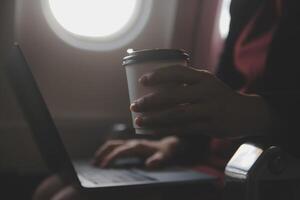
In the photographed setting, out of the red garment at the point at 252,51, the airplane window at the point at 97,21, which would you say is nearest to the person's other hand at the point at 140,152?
the red garment at the point at 252,51

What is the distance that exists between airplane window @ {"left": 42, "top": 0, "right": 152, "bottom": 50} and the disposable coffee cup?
0.78 metres

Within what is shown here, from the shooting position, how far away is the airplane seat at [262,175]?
1.61ft

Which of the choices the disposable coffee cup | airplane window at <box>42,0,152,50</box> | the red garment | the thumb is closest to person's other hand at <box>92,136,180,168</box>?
the thumb

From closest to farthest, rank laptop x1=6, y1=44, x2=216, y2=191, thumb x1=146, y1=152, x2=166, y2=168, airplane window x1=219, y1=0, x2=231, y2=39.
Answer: laptop x1=6, y1=44, x2=216, y2=191 < thumb x1=146, y1=152, x2=166, y2=168 < airplane window x1=219, y1=0, x2=231, y2=39

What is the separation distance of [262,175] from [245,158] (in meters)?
0.03

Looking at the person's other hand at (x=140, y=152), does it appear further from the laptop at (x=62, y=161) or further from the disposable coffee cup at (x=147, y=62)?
the disposable coffee cup at (x=147, y=62)

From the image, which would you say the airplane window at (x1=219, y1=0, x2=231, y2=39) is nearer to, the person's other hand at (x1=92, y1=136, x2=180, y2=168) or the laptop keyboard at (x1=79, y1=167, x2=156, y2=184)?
the person's other hand at (x1=92, y1=136, x2=180, y2=168)

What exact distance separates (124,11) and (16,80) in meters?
0.60

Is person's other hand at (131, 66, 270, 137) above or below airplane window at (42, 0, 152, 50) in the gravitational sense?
below

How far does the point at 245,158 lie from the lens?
1.70 ft

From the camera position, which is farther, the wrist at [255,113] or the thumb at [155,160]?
the thumb at [155,160]

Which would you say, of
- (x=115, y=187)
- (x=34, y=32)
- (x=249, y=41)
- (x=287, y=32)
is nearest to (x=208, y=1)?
(x=249, y=41)

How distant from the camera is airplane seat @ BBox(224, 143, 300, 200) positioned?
49 cm

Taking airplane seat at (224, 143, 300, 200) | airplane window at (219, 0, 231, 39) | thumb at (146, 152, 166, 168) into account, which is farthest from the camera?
airplane window at (219, 0, 231, 39)
